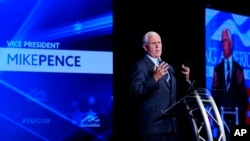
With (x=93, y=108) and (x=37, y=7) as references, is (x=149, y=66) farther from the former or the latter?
(x=37, y=7)

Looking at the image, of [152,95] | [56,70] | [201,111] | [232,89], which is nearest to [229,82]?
[232,89]

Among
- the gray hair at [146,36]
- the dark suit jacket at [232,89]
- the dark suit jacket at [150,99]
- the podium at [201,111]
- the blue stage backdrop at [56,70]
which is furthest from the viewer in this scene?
the dark suit jacket at [232,89]

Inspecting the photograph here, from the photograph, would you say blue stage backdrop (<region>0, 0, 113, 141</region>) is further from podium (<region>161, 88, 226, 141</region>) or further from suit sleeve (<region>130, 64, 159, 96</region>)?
podium (<region>161, 88, 226, 141</region>)

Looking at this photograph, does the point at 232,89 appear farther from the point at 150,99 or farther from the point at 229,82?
the point at 150,99

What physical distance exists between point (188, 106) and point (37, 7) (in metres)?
2.09

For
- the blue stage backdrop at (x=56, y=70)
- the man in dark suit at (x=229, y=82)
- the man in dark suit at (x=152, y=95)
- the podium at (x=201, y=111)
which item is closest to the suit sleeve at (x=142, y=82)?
the man in dark suit at (x=152, y=95)

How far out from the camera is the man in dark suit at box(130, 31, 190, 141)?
5.55m

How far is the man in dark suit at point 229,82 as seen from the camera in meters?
6.57

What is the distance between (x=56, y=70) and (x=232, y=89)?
230cm

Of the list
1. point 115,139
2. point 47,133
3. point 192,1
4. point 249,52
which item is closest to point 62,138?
point 47,133

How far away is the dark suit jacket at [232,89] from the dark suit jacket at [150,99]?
1.03m

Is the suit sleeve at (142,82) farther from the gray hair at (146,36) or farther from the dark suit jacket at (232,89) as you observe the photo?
the dark suit jacket at (232,89)

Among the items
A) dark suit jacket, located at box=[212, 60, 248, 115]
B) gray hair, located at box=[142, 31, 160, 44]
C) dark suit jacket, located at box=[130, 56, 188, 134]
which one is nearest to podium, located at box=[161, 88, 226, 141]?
dark suit jacket, located at box=[130, 56, 188, 134]

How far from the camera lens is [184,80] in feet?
19.9
